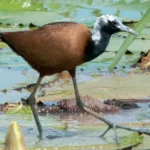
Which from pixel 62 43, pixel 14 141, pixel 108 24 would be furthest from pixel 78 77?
pixel 14 141

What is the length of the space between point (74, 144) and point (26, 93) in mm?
1641

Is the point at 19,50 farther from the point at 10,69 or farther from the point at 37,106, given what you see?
the point at 10,69

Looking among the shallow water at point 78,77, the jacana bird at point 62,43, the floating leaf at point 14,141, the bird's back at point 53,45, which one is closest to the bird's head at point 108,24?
the jacana bird at point 62,43

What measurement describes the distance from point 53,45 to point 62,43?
0.23 feet

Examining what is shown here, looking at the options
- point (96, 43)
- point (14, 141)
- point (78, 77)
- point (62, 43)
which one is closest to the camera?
point (14, 141)

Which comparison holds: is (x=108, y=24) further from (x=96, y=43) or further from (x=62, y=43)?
(x=62, y=43)

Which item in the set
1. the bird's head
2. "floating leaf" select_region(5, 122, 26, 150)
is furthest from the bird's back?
"floating leaf" select_region(5, 122, 26, 150)

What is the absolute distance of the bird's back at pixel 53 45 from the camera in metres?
3.74

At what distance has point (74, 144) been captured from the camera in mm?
3391

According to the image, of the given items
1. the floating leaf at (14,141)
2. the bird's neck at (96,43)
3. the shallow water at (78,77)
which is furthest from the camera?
the bird's neck at (96,43)

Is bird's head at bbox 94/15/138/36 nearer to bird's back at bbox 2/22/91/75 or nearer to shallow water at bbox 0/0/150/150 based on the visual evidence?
bird's back at bbox 2/22/91/75

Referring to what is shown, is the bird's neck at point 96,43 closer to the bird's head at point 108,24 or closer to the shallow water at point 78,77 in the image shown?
the bird's head at point 108,24

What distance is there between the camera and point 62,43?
12.3ft

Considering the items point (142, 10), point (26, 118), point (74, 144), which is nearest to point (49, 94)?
point (26, 118)
